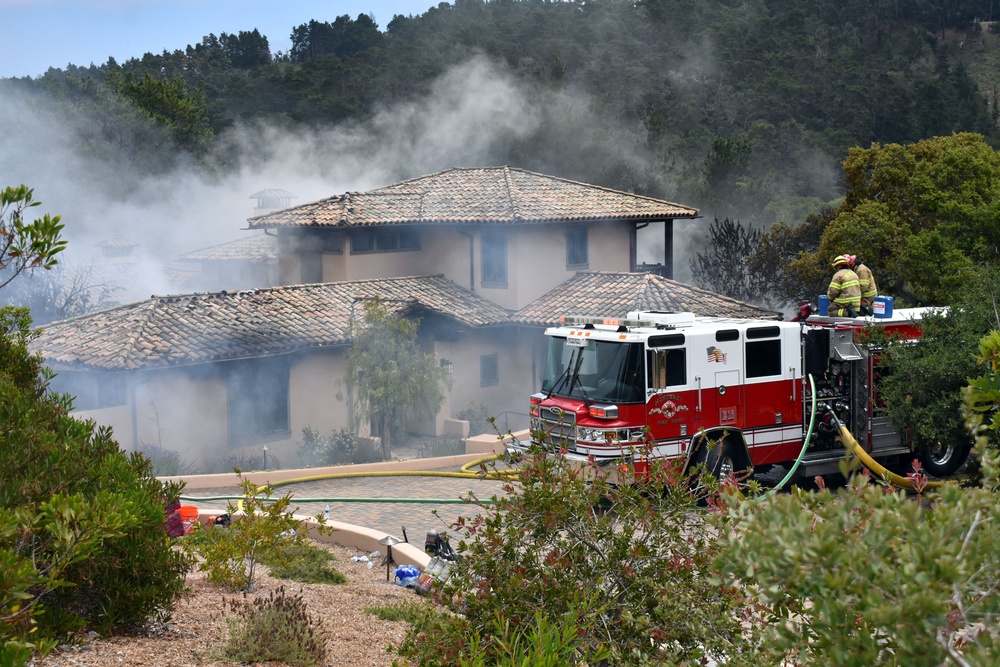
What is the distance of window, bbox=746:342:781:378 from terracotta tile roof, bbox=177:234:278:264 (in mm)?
23556

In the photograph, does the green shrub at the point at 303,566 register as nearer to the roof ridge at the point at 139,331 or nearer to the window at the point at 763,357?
the window at the point at 763,357

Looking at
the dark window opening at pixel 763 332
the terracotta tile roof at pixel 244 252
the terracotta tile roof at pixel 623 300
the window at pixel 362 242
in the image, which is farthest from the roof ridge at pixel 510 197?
the dark window opening at pixel 763 332

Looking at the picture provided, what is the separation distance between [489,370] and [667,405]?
14.0 metres

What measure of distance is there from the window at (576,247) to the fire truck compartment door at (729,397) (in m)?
15.5

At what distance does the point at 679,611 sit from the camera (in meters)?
6.52

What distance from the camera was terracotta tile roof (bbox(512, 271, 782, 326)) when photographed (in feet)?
91.3

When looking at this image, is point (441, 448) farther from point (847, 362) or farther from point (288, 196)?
point (288, 196)

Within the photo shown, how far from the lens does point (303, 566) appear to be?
1220 centimetres

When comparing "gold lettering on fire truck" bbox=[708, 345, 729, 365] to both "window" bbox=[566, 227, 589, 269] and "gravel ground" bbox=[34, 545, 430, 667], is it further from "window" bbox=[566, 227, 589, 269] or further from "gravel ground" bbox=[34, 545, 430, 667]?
"window" bbox=[566, 227, 589, 269]

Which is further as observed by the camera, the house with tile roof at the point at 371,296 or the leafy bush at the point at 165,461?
the house with tile roof at the point at 371,296

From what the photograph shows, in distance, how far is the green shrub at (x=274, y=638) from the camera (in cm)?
797

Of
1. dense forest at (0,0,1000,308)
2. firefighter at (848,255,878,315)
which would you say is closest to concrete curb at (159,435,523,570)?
firefighter at (848,255,878,315)

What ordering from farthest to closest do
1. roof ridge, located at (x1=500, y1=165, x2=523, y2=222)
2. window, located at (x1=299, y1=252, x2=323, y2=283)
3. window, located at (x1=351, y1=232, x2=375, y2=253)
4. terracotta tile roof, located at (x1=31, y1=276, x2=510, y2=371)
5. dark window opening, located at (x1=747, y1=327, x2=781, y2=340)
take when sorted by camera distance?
window, located at (x1=299, y1=252, x2=323, y2=283) < window, located at (x1=351, y1=232, x2=375, y2=253) < roof ridge, located at (x1=500, y1=165, x2=523, y2=222) < terracotta tile roof, located at (x1=31, y1=276, x2=510, y2=371) < dark window opening, located at (x1=747, y1=327, x2=781, y2=340)

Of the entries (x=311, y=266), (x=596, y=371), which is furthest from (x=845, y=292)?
(x=311, y=266)
